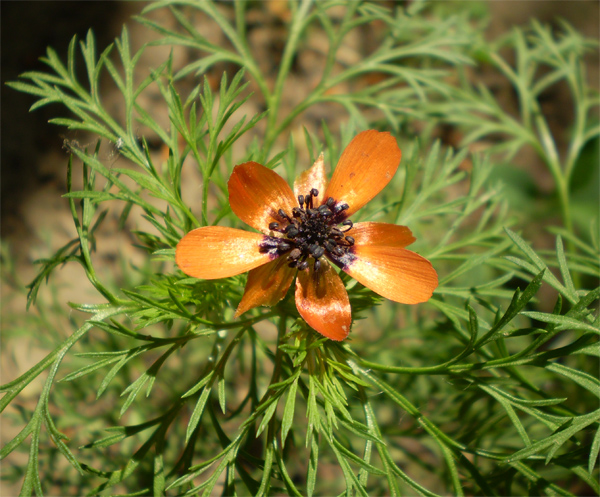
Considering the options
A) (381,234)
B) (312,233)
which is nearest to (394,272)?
(381,234)

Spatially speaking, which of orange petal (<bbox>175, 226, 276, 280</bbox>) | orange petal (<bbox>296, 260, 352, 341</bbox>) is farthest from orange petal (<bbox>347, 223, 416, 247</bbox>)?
orange petal (<bbox>175, 226, 276, 280</bbox>)

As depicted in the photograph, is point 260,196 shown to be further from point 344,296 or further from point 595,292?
point 595,292

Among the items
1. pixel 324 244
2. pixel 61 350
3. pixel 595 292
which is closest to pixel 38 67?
pixel 61 350

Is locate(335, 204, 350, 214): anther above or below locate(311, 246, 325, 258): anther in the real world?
above

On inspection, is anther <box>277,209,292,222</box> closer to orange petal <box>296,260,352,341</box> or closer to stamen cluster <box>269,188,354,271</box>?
stamen cluster <box>269,188,354,271</box>

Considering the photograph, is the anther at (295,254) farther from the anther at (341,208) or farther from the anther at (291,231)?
the anther at (341,208)

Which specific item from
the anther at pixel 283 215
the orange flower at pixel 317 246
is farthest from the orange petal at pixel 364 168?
the anther at pixel 283 215
